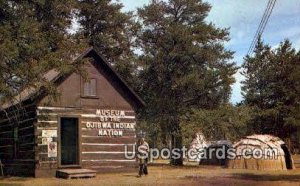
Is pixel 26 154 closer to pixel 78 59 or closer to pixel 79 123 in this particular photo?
pixel 79 123

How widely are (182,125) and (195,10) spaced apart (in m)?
10.4

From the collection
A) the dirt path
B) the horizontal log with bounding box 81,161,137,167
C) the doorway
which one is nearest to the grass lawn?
the dirt path

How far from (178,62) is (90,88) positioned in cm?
1429

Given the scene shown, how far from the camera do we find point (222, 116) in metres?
41.0

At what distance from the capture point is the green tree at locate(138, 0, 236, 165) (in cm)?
4150

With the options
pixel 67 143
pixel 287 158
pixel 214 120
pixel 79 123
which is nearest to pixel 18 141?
pixel 79 123

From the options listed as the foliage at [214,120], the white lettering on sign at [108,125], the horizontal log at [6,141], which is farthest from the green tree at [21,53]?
the foliage at [214,120]

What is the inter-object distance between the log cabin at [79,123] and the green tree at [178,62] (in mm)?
11464

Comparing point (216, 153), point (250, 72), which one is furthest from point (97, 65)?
point (250, 72)

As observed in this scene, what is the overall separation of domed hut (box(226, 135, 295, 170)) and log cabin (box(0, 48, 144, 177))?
375 inches

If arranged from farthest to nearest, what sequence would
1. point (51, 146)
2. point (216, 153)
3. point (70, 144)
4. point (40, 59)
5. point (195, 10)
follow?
point (216, 153) → point (195, 10) → point (70, 144) → point (51, 146) → point (40, 59)

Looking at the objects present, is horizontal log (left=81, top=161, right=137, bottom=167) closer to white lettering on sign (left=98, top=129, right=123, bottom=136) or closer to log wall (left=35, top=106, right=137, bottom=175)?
log wall (left=35, top=106, right=137, bottom=175)

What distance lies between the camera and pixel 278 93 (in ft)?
117

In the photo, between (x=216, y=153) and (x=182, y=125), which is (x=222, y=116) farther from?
(x=216, y=153)
